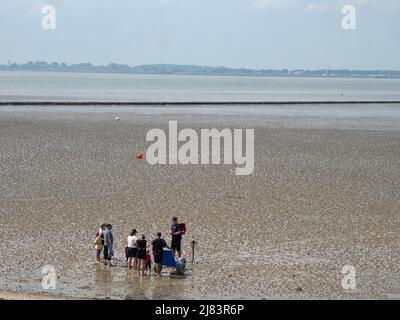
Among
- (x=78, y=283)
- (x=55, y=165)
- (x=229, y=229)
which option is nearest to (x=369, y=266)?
(x=229, y=229)

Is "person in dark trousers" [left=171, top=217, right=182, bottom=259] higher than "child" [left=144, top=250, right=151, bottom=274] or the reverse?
higher

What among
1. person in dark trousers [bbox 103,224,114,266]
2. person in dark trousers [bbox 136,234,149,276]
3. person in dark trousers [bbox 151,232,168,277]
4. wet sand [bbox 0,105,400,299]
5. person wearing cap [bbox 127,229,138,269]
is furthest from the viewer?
person in dark trousers [bbox 103,224,114,266]

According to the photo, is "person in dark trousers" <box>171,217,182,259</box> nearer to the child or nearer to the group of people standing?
the group of people standing

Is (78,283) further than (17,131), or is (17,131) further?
(17,131)

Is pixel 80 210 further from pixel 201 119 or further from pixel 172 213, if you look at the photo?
pixel 201 119

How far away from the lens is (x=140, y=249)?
71.2 ft

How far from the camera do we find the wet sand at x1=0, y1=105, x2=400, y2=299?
69.2ft

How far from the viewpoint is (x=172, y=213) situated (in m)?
30.2

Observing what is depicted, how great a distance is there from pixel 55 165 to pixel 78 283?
21.6m

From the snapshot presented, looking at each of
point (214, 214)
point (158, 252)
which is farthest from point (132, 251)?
point (214, 214)

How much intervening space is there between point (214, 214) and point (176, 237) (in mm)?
7390

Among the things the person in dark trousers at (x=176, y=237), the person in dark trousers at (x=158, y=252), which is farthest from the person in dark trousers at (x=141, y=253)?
the person in dark trousers at (x=176, y=237)

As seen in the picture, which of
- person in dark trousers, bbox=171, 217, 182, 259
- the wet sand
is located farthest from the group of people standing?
the wet sand
